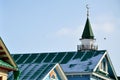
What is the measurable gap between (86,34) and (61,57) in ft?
74.7

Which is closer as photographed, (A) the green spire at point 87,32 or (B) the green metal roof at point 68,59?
(B) the green metal roof at point 68,59

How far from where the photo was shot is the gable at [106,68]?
125 ft

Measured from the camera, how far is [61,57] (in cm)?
3825

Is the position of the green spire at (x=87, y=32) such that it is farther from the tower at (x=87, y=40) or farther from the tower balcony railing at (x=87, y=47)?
the tower balcony railing at (x=87, y=47)

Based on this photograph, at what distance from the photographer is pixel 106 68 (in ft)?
131

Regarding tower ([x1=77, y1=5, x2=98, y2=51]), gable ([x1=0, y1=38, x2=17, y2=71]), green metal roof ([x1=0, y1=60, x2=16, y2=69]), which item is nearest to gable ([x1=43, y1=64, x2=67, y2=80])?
gable ([x1=0, y1=38, x2=17, y2=71])

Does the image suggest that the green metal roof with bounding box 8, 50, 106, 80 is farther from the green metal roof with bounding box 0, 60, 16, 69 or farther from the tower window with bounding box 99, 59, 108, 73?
the green metal roof with bounding box 0, 60, 16, 69

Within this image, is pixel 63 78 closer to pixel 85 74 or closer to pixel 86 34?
pixel 85 74

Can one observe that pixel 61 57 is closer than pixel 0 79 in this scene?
No

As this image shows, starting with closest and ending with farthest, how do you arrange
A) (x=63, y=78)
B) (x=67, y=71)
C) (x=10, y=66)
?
(x=10, y=66) → (x=63, y=78) → (x=67, y=71)

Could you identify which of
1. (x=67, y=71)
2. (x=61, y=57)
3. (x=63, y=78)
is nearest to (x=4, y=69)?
(x=63, y=78)

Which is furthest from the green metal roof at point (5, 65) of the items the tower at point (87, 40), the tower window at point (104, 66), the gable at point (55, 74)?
the tower at point (87, 40)

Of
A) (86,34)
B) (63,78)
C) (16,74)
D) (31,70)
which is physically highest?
(16,74)

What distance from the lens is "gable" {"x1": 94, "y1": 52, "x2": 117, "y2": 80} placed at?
38.0 meters
